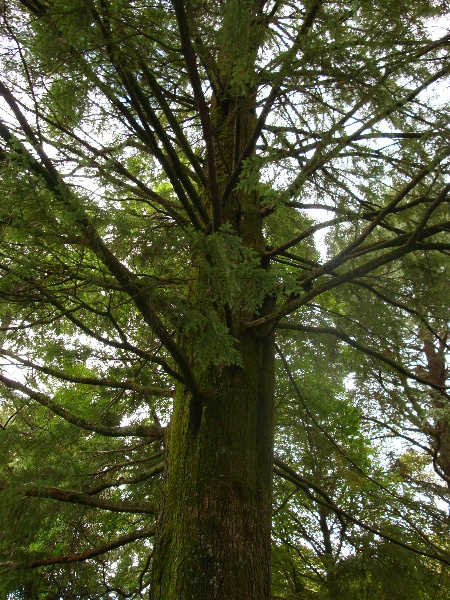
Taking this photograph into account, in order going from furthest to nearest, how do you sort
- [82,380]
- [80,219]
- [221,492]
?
[82,380] < [221,492] < [80,219]

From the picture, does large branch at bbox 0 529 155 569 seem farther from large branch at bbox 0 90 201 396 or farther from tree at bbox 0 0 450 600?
large branch at bbox 0 90 201 396

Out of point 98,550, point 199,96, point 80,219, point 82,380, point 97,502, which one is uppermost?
point 199,96

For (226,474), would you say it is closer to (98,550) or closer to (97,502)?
(97,502)

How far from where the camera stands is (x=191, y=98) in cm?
474

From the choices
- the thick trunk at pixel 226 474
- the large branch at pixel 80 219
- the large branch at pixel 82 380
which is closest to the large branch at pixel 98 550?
the thick trunk at pixel 226 474

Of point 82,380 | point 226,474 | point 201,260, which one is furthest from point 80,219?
point 226,474

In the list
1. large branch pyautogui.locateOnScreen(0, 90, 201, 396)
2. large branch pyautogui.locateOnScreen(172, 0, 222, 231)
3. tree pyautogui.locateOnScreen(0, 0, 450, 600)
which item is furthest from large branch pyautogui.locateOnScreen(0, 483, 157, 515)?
large branch pyautogui.locateOnScreen(172, 0, 222, 231)

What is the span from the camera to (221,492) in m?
2.83

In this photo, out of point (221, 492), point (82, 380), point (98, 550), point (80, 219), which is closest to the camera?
point (80, 219)

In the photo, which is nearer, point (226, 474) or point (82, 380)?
point (226, 474)

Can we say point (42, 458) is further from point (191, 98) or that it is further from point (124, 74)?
point (191, 98)

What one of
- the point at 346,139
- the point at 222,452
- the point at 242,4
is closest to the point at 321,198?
the point at 346,139

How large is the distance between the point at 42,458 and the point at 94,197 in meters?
2.53

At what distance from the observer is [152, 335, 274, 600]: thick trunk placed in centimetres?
257
